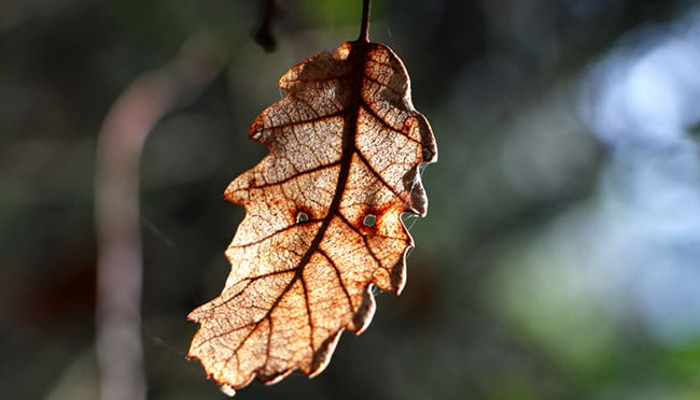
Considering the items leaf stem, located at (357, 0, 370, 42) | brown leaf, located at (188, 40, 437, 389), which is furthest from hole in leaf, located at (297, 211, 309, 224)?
leaf stem, located at (357, 0, 370, 42)

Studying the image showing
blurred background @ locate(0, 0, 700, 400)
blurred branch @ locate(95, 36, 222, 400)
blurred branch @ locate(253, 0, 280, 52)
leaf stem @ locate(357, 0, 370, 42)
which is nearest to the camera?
leaf stem @ locate(357, 0, 370, 42)

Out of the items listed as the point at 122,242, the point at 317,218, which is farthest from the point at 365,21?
the point at 122,242

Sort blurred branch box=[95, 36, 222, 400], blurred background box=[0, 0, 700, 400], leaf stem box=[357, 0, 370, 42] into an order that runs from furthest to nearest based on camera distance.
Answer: blurred background box=[0, 0, 700, 400] → blurred branch box=[95, 36, 222, 400] → leaf stem box=[357, 0, 370, 42]

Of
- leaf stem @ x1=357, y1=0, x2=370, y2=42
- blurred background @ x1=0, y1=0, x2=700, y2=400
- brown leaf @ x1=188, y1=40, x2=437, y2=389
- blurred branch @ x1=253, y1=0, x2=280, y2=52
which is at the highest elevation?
blurred background @ x1=0, y1=0, x2=700, y2=400

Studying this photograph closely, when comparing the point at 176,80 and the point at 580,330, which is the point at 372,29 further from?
the point at 580,330

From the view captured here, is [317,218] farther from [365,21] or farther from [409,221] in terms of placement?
[409,221]

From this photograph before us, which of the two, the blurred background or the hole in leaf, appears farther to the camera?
the blurred background

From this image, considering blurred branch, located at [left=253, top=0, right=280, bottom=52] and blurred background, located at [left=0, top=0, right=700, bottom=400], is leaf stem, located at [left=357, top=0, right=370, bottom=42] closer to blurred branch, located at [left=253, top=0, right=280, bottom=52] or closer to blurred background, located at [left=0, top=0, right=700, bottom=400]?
blurred branch, located at [left=253, top=0, right=280, bottom=52]
